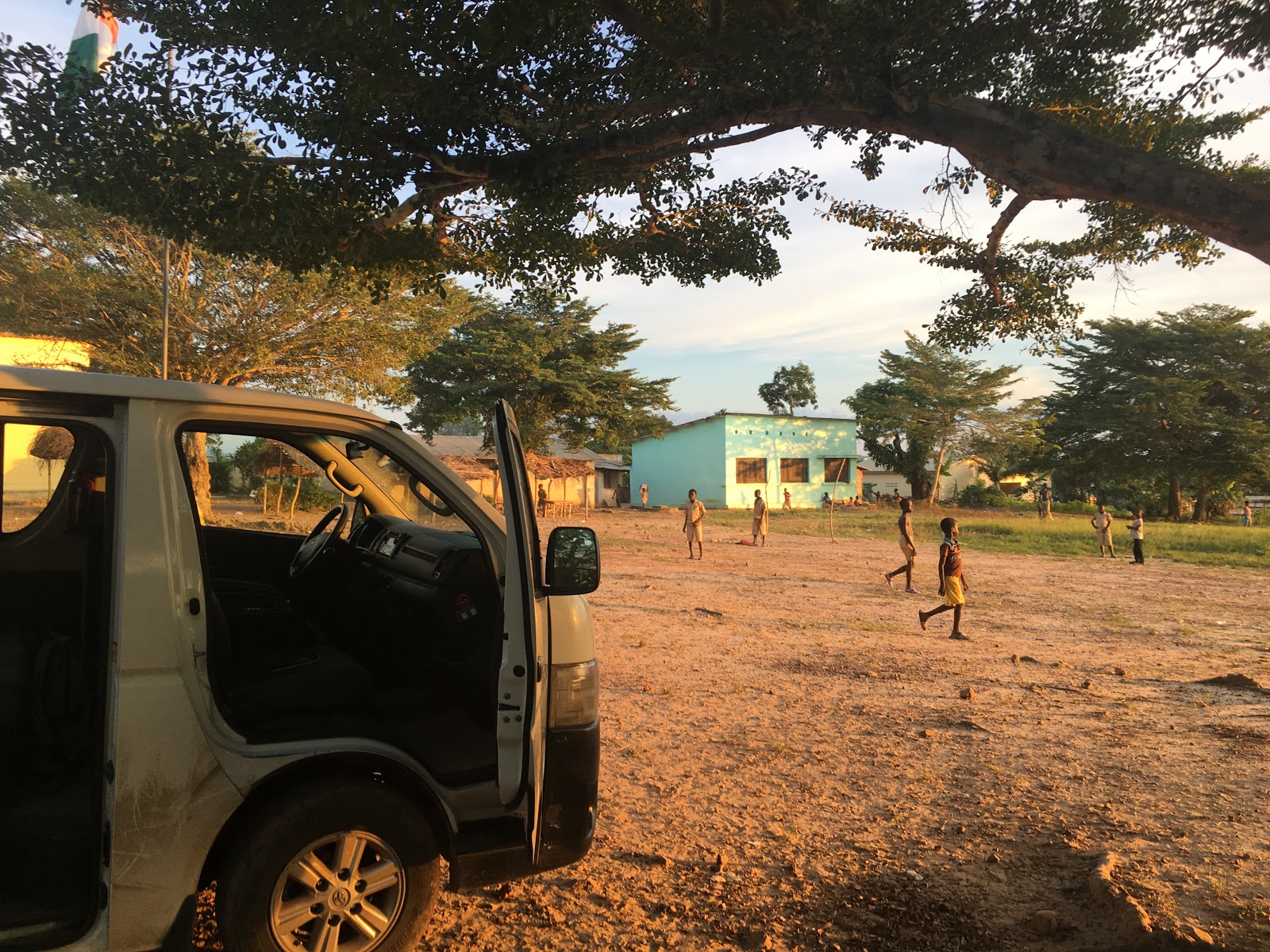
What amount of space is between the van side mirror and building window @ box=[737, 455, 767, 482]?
41.3m

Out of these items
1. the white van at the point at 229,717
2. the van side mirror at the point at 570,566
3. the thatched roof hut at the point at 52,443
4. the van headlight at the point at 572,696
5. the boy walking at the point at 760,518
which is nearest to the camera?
the white van at the point at 229,717

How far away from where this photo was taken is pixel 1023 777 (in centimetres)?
492

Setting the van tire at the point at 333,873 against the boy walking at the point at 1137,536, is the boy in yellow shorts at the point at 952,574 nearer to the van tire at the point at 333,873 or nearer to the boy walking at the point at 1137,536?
the van tire at the point at 333,873

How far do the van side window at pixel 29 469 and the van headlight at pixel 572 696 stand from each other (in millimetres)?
1746

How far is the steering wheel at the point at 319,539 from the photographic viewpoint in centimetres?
406

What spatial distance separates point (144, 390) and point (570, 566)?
142cm

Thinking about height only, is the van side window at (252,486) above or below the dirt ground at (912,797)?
above

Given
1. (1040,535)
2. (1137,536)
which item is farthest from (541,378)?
(1137,536)

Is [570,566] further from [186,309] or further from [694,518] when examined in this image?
[186,309]

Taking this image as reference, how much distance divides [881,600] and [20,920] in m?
11.7

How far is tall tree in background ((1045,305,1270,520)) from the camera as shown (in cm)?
3697

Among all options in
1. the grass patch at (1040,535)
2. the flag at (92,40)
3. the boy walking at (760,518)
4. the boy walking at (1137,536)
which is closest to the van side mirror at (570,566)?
the flag at (92,40)

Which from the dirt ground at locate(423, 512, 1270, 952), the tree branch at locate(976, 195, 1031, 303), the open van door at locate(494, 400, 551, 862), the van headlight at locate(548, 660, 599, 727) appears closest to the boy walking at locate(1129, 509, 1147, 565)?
the dirt ground at locate(423, 512, 1270, 952)

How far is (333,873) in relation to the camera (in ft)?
8.61
